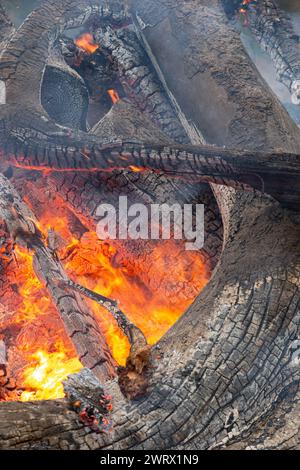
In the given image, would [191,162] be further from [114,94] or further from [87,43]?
[87,43]

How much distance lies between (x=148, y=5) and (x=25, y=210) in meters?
2.27

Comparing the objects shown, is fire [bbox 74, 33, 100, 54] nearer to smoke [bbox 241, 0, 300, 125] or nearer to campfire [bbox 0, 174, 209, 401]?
campfire [bbox 0, 174, 209, 401]

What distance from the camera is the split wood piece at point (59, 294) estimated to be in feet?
7.64

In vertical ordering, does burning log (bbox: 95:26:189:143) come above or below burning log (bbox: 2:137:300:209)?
above

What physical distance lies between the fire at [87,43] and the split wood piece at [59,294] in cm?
204

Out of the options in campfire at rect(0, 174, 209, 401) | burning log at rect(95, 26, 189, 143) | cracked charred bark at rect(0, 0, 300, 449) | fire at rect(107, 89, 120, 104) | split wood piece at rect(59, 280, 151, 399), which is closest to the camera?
cracked charred bark at rect(0, 0, 300, 449)

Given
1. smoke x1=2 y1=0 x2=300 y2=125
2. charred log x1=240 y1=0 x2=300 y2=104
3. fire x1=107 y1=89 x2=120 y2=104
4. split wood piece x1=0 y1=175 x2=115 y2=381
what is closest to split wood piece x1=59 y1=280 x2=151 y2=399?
split wood piece x1=0 y1=175 x2=115 y2=381

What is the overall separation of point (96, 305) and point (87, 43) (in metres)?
2.93

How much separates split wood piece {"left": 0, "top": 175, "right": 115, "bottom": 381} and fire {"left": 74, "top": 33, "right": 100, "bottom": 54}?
204cm

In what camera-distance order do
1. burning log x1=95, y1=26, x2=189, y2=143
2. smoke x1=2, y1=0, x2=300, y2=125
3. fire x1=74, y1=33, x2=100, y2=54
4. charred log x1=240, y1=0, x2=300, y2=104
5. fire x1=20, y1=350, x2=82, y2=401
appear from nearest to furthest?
fire x1=20, y1=350, x2=82, y2=401, charred log x1=240, y1=0, x2=300, y2=104, burning log x1=95, y1=26, x2=189, y2=143, fire x1=74, y1=33, x2=100, y2=54, smoke x1=2, y1=0, x2=300, y2=125

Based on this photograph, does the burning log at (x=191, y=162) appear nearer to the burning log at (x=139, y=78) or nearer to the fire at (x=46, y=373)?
the fire at (x=46, y=373)

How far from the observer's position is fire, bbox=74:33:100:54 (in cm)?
458

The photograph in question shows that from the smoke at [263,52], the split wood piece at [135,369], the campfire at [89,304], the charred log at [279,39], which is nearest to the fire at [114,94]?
the charred log at [279,39]
